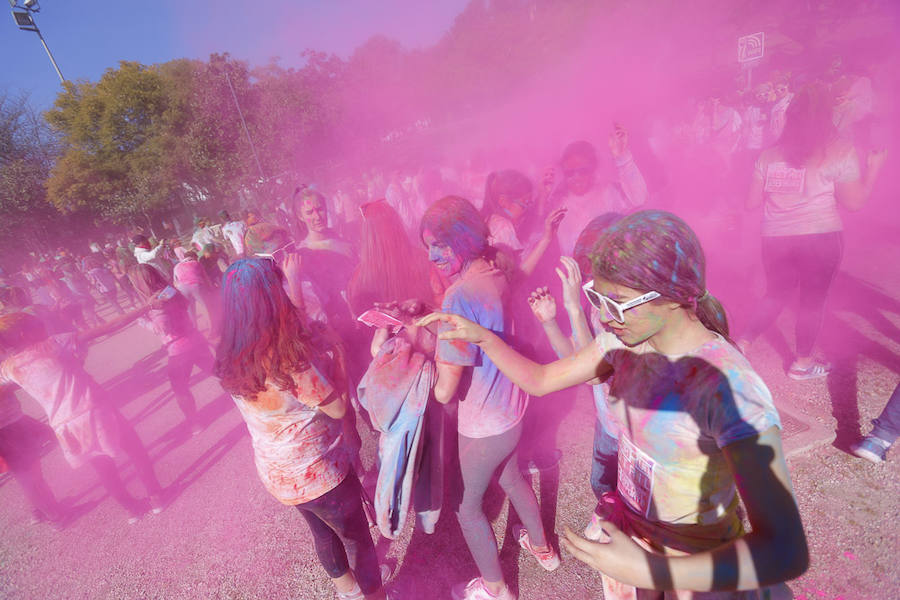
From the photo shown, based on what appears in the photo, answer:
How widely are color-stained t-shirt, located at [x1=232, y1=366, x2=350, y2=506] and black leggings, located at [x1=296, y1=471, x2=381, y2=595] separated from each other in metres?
0.07

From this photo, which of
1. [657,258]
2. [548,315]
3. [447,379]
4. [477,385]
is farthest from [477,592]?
[657,258]

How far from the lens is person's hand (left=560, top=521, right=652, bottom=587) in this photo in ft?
3.07

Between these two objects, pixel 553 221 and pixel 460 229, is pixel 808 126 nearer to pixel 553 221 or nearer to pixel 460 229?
pixel 553 221

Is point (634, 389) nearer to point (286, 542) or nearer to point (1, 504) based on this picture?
point (286, 542)

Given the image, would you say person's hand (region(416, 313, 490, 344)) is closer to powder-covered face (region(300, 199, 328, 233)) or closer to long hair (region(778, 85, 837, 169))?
powder-covered face (region(300, 199, 328, 233))

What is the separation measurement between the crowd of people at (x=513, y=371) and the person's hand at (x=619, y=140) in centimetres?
2

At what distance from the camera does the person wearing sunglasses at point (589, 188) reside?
3.04 meters

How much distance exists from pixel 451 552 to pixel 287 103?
52.6 feet

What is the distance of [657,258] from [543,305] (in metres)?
0.83

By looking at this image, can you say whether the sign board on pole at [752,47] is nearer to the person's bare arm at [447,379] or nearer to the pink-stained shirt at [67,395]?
the person's bare arm at [447,379]

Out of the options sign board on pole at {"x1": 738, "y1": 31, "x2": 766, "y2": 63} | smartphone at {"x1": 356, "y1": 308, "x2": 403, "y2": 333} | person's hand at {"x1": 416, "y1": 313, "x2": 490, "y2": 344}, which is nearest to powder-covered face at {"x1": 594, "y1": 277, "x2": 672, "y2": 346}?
person's hand at {"x1": 416, "y1": 313, "x2": 490, "y2": 344}

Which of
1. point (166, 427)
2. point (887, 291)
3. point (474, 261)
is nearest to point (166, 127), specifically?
point (166, 427)

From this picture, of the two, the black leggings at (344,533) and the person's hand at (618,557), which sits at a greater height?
the person's hand at (618,557)

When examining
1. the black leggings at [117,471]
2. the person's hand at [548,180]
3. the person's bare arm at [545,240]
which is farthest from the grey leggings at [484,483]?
the black leggings at [117,471]
